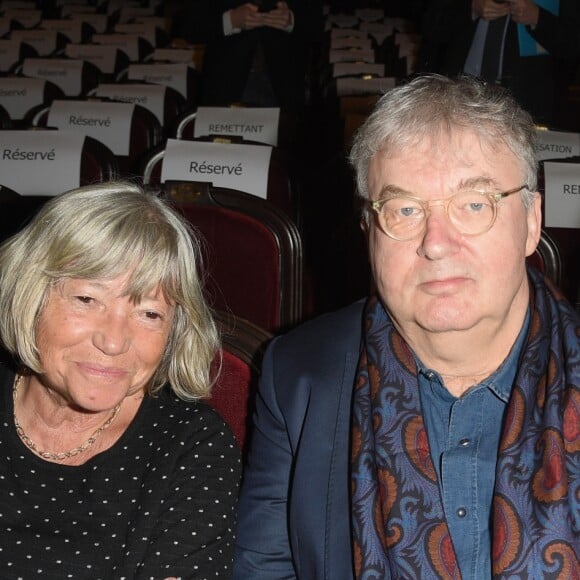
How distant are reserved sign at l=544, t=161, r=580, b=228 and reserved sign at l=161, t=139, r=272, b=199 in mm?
788

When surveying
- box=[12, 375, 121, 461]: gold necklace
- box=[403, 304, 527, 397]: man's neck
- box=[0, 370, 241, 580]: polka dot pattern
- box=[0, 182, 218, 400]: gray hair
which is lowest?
box=[0, 370, 241, 580]: polka dot pattern

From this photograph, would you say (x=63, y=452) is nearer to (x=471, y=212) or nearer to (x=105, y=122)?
(x=471, y=212)

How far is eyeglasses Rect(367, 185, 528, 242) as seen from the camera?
4.23ft

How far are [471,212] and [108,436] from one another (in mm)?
715

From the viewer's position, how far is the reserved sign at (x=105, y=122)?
11.3 feet

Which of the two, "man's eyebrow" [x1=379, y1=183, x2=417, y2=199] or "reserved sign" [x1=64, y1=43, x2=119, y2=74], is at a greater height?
"reserved sign" [x1=64, y1=43, x2=119, y2=74]

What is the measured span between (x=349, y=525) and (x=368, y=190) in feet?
1.72

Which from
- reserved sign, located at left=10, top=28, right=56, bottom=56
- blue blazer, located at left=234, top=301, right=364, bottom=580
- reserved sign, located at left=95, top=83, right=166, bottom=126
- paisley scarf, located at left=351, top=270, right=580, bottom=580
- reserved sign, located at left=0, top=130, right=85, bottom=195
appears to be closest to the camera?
paisley scarf, located at left=351, top=270, right=580, bottom=580

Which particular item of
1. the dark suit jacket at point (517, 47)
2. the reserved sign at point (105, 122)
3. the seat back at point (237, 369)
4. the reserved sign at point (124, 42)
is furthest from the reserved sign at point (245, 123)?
the reserved sign at point (124, 42)

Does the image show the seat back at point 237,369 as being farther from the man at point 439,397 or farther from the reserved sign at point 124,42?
the reserved sign at point 124,42

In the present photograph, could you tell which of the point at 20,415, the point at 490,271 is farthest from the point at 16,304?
the point at 490,271

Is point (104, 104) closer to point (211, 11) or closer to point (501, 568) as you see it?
point (211, 11)

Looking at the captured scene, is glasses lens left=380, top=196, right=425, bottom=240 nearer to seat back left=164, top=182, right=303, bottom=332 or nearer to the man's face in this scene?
the man's face

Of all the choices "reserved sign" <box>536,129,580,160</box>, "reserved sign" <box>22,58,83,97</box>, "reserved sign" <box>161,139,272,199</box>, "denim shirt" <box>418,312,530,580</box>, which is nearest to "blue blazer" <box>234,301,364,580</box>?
"denim shirt" <box>418,312,530,580</box>
